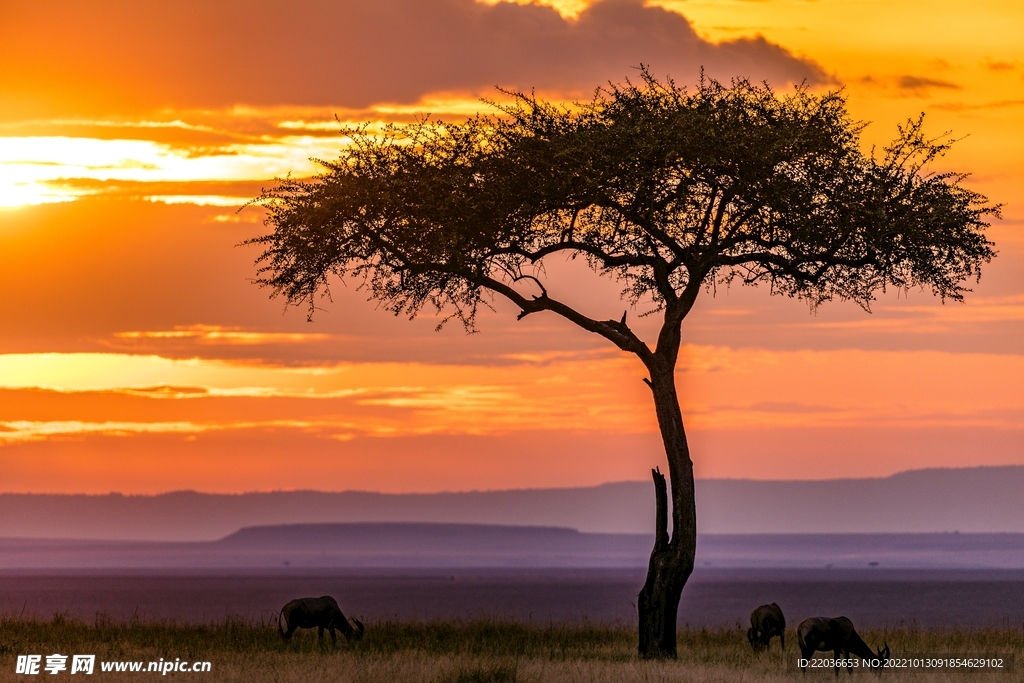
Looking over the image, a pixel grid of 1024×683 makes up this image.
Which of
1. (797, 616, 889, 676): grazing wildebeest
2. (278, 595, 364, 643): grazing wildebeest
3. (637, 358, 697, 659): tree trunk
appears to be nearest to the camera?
(797, 616, 889, 676): grazing wildebeest

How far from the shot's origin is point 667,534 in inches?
1199

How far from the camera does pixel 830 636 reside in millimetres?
26656

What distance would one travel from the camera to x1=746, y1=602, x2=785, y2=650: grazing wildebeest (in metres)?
30.3

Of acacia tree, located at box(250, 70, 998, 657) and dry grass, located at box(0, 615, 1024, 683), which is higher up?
acacia tree, located at box(250, 70, 998, 657)

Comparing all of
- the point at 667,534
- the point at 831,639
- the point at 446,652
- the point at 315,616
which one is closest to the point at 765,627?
the point at 667,534

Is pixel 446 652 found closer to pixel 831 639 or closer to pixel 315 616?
pixel 315 616

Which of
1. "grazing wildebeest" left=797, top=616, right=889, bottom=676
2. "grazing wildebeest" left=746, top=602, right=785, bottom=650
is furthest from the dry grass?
"grazing wildebeest" left=797, top=616, right=889, bottom=676

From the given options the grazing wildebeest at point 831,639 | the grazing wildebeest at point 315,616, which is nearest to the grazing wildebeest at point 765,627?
the grazing wildebeest at point 831,639

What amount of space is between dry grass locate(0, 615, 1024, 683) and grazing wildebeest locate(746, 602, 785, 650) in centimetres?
40

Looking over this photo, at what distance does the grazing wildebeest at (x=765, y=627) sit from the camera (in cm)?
3031

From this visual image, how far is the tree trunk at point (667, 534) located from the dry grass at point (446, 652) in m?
0.84

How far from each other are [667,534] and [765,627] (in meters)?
3.19

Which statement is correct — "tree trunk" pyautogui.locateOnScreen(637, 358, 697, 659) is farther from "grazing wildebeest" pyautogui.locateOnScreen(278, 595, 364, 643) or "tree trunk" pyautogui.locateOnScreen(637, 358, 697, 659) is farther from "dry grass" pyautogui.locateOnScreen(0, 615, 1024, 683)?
"grazing wildebeest" pyautogui.locateOnScreen(278, 595, 364, 643)

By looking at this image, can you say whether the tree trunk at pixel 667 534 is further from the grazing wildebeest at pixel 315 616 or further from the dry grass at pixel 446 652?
the grazing wildebeest at pixel 315 616
